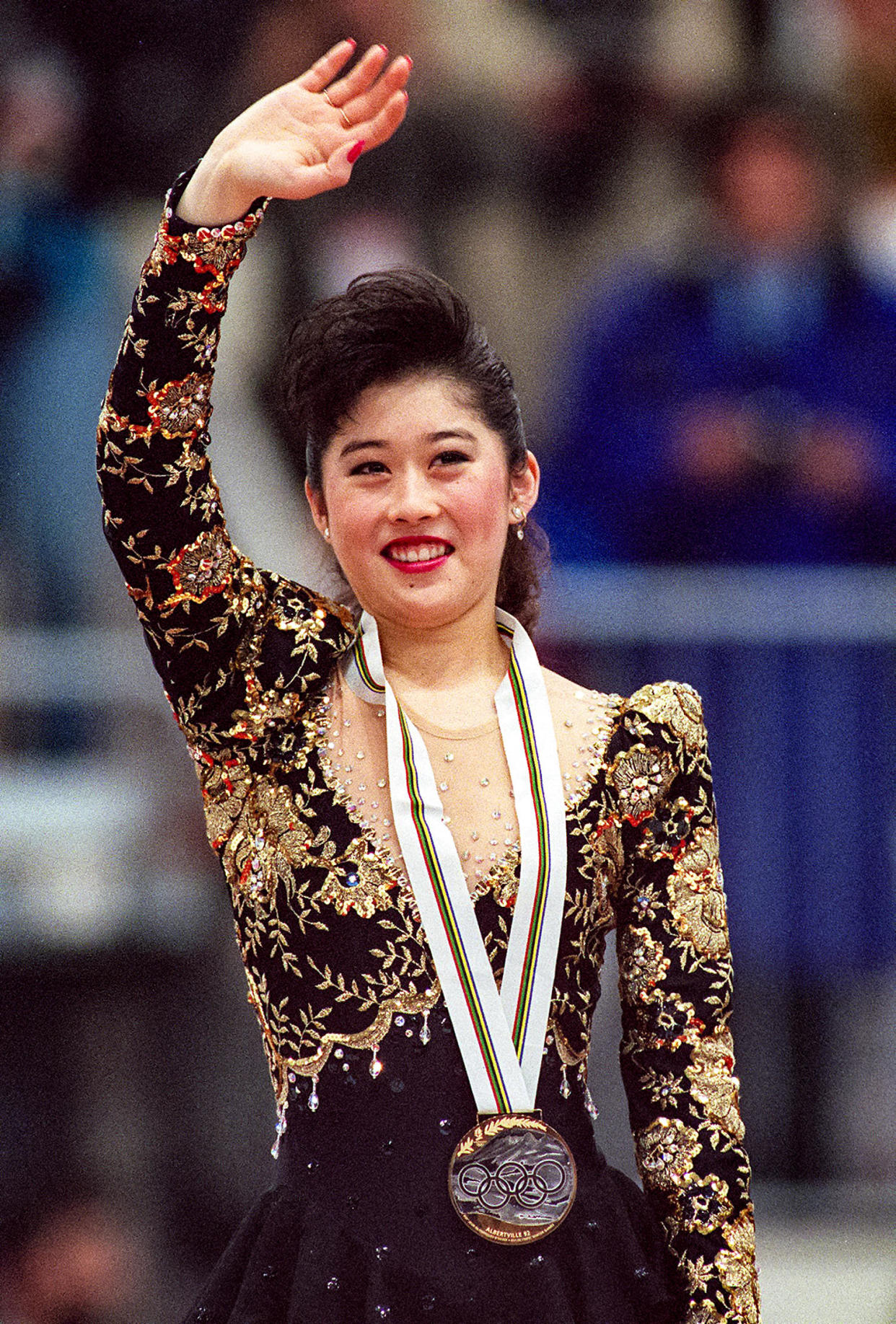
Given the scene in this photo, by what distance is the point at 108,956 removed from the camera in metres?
2.51

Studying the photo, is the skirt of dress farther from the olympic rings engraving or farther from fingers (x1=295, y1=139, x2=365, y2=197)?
fingers (x1=295, y1=139, x2=365, y2=197)

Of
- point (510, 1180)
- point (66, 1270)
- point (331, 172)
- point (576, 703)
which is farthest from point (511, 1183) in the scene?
point (66, 1270)

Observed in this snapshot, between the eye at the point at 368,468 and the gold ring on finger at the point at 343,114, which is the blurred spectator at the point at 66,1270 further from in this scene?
the gold ring on finger at the point at 343,114

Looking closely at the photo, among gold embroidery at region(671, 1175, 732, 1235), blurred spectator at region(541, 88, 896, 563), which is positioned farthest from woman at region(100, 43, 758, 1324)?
blurred spectator at region(541, 88, 896, 563)

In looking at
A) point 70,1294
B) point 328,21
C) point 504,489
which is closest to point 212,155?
point 504,489

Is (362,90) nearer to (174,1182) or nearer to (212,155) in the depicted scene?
(212,155)

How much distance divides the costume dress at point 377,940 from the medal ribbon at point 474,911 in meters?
0.02

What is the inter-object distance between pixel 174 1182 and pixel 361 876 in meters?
1.15

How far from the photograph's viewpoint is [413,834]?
5.16 feet

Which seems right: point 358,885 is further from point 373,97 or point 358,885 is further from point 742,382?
point 742,382

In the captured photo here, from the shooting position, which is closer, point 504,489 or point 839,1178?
point 504,489

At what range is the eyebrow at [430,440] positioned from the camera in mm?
1622

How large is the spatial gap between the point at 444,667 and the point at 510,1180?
0.53 metres

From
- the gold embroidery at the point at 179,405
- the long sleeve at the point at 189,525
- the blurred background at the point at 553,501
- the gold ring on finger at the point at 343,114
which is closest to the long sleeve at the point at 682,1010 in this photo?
the long sleeve at the point at 189,525
